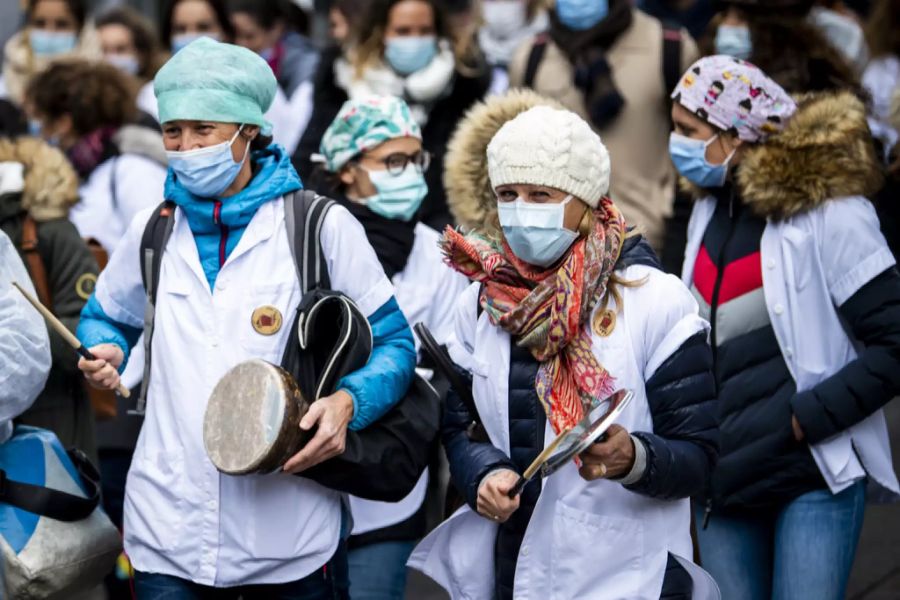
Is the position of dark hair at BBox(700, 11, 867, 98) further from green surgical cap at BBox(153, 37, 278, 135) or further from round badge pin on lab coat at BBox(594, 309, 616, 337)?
green surgical cap at BBox(153, 37, 278, 135)

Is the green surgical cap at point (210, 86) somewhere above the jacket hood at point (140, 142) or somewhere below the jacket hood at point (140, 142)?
above

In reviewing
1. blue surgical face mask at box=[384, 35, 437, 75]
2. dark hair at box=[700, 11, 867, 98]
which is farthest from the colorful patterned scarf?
blue surgical face mask at box=[384, 35, 437, 75]

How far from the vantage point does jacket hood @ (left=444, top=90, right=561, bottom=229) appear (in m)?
5.28

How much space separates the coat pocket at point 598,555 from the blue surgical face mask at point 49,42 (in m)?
6.52

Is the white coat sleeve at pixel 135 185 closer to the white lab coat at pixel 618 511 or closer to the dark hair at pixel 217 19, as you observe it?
the dark hair at pixel 217 19

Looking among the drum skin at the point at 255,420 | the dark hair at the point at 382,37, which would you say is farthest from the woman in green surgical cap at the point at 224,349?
the dark hair at the point at 382,37

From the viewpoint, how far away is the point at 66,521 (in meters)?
4.57

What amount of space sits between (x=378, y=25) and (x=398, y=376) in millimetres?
3817

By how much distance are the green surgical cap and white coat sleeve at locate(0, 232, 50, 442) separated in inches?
23.8

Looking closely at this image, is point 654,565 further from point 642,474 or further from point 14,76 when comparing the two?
point 14,76

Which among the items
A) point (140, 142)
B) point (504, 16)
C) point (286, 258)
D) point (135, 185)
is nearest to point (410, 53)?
point (140, 142)

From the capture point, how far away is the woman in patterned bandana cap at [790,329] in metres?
4.85

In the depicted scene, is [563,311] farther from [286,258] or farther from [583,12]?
[583,12]

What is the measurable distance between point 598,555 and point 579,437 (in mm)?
458
